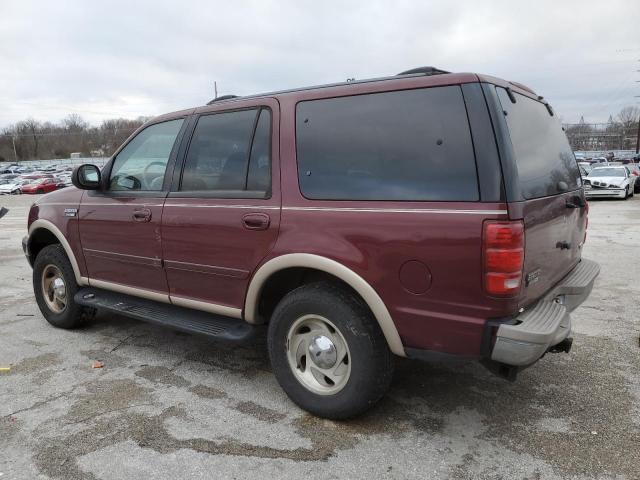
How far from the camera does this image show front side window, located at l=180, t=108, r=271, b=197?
3379 millimetres

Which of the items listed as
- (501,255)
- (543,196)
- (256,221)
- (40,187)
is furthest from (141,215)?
(40,187)

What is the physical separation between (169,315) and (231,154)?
1306 mm

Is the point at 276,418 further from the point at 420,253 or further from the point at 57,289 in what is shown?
the point at 57,289

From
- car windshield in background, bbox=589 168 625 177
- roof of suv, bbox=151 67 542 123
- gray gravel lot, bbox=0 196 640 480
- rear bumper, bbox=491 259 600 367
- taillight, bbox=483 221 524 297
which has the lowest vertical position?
gray gravel lot, bbox=0 196 640 480

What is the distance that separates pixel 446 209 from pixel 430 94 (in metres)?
0.64

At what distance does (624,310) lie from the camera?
527 cm

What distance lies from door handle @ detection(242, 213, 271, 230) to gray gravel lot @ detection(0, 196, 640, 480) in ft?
3.84

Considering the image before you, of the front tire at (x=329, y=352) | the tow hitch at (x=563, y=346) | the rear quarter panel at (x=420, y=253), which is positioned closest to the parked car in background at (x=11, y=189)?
the front tire at (x=329, y=352)

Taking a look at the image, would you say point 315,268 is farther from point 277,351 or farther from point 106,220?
point 106,220

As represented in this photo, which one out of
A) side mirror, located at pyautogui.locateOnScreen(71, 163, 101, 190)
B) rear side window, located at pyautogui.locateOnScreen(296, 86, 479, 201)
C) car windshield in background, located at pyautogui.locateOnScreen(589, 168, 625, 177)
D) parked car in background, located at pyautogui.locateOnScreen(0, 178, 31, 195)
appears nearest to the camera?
rear side window, located at pyautogui.locateOnScreen(296, 86, 479, 201)

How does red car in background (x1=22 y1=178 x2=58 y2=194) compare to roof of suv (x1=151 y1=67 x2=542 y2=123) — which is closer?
roof of suv (x1=151 y1=67 x2=542 y2=123)

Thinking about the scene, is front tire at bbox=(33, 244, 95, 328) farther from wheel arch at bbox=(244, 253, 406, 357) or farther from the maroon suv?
wheel arch at bbox=(244, 253, 406, 357)

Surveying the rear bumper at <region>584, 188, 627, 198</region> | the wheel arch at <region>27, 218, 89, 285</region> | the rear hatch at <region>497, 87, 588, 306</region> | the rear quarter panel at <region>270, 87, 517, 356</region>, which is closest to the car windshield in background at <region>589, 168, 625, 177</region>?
the rear bumper at <region>584, 188, 627, 198</region>

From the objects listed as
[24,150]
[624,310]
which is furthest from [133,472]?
[24,150]
